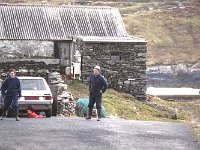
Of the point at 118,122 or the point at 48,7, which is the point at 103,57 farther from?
the point at 118,122

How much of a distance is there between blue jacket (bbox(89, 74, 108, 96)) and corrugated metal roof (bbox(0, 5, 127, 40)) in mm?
14723

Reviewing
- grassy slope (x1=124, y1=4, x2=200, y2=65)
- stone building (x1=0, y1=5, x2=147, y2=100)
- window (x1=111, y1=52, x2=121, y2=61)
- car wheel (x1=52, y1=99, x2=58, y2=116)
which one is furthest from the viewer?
grassy slope (x1=124, y1=4, x2=200, y2=65)

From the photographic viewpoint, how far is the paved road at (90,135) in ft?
50.3

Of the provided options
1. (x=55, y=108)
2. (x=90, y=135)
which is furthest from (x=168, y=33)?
(x=90, y=135)

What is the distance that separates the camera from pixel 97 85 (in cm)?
2036

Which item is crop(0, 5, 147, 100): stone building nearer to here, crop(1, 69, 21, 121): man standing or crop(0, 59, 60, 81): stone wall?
crop(0, 59, 60, 81): stone wall

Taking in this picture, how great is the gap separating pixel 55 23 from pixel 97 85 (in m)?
15.7

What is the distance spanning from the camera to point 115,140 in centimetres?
1631

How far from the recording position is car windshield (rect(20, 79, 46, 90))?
22516 millimetres

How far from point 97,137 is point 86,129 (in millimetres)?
1412

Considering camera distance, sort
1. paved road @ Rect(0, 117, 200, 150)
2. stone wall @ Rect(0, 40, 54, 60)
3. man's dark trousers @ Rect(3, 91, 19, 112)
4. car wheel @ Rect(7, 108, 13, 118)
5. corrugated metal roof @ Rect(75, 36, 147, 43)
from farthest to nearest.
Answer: stone wall @ Rect(0, 40, 54, 60), corrugated metal roof @ Rect(75, 36, 147, 43), car wheel @ Rect(7, 108, 13, 118), man's dark trousers @ Rect(3, 91, 19, 112), paved road @ Rect(0, 117, 200, 150)

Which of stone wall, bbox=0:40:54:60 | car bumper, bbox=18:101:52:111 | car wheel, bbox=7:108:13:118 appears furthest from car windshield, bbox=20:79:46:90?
stone wall, bbox=0:40:54:60

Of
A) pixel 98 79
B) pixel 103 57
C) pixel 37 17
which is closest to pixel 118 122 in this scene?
pixel 98 79

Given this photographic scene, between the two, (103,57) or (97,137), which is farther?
(103,57)
